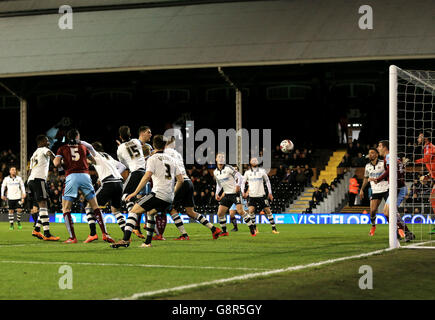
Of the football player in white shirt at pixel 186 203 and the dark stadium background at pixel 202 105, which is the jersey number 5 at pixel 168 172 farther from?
the dark stadium background at pixel 202 105

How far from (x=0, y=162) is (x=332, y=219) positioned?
749 inches

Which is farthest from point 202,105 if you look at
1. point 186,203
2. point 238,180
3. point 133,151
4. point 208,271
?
point 208,271

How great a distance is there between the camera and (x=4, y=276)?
8695 mm

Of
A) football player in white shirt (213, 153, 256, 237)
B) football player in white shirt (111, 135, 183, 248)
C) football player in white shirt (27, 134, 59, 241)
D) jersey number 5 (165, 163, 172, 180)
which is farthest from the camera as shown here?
football player in white shirt (213, 153, 256, 237)

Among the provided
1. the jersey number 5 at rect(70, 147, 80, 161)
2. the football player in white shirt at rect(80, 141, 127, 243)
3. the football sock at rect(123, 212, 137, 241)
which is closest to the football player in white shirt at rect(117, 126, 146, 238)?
the football player in white shirt at rect(80, 141, 127, 243)

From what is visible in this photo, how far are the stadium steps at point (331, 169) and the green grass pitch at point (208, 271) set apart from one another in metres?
19.7

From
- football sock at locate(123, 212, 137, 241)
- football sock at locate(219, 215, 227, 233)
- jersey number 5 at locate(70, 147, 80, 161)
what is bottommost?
football sock at locate(219, 215, 227, 233)

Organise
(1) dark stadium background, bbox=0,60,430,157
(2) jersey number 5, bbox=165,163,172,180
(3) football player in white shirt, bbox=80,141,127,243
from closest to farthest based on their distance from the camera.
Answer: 1. (2) jersey number 5, bbox=165,163,172,180
2. (3) football player in white shirt, bbox=80,141,127,243
3. (1) dark stadium background, bbox=0,60,430,157

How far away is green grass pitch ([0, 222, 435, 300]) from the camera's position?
720 centimetres

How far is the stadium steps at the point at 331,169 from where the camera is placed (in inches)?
1313

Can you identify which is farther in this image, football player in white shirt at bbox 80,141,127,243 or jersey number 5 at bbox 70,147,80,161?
football player in white shirt at bbox 80,141,127,243

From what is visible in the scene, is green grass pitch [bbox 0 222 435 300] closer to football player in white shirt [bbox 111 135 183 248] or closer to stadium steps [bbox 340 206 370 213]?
football player in white shirt [bbox 111 135 183 248]

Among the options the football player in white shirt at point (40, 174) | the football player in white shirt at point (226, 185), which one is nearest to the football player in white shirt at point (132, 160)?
the football player in white shirt at point (40, 174)

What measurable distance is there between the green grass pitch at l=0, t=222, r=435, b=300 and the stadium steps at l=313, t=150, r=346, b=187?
1966 cm
